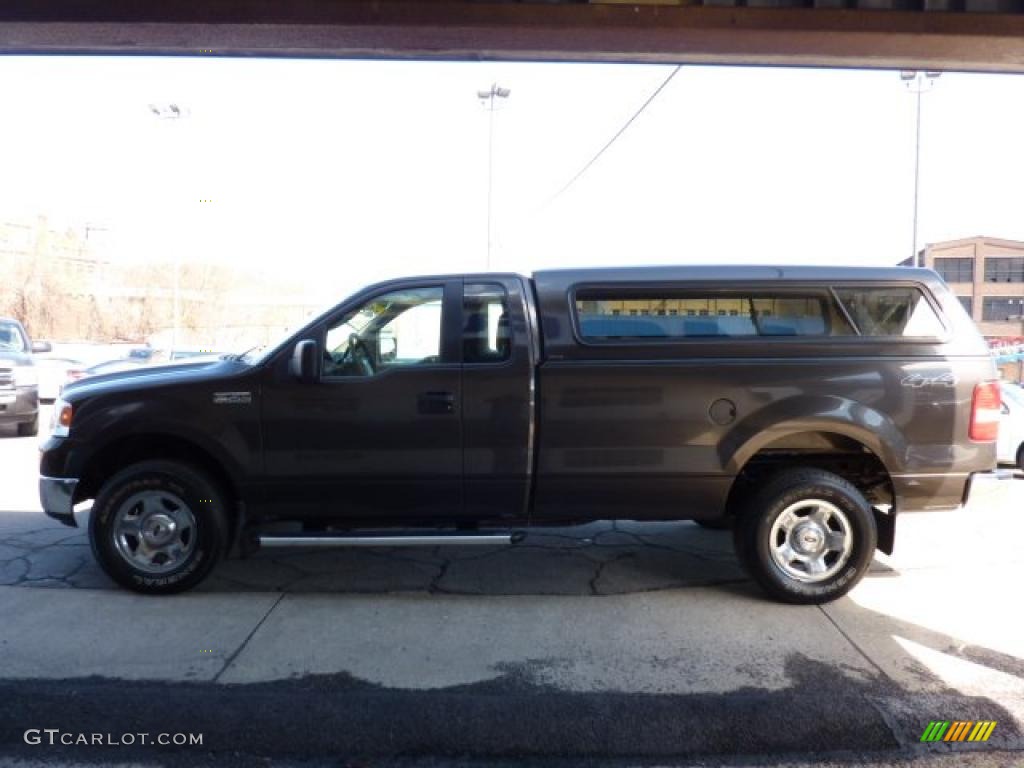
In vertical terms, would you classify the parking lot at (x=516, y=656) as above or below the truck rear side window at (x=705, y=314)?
below

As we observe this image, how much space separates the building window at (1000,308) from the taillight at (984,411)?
73.6 metres

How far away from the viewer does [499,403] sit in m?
4.82

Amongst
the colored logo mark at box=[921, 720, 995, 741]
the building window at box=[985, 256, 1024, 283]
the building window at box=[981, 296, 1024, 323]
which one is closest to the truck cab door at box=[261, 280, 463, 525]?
the colored logo mark at box=[921, 720, 995, 741]

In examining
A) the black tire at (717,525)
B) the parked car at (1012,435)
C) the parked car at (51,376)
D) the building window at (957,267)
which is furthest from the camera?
the building window at (957,267)

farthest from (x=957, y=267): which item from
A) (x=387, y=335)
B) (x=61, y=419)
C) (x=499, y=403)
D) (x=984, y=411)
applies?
(x=61, y=419)

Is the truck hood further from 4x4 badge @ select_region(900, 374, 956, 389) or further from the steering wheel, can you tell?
4x4 badge @ select_region(900, 374, 956, 389)

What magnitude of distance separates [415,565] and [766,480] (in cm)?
253

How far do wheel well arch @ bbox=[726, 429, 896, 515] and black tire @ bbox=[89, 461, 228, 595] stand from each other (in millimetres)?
3306

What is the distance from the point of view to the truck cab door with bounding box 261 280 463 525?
190 inches

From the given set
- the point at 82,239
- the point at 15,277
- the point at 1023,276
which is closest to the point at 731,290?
the point at 15,277

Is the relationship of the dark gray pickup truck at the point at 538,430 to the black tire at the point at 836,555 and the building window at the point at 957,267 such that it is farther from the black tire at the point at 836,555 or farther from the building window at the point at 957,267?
the building window at the point at 957,267

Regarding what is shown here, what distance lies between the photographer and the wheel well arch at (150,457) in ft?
16.2

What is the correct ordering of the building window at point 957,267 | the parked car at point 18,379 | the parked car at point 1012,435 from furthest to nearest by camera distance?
the building window at point 957,267
the parked car at point 18,379
the parked car at point 1012,435

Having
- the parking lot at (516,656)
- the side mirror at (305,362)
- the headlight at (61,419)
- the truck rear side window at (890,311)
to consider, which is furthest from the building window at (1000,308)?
the headlight at (61,419)
